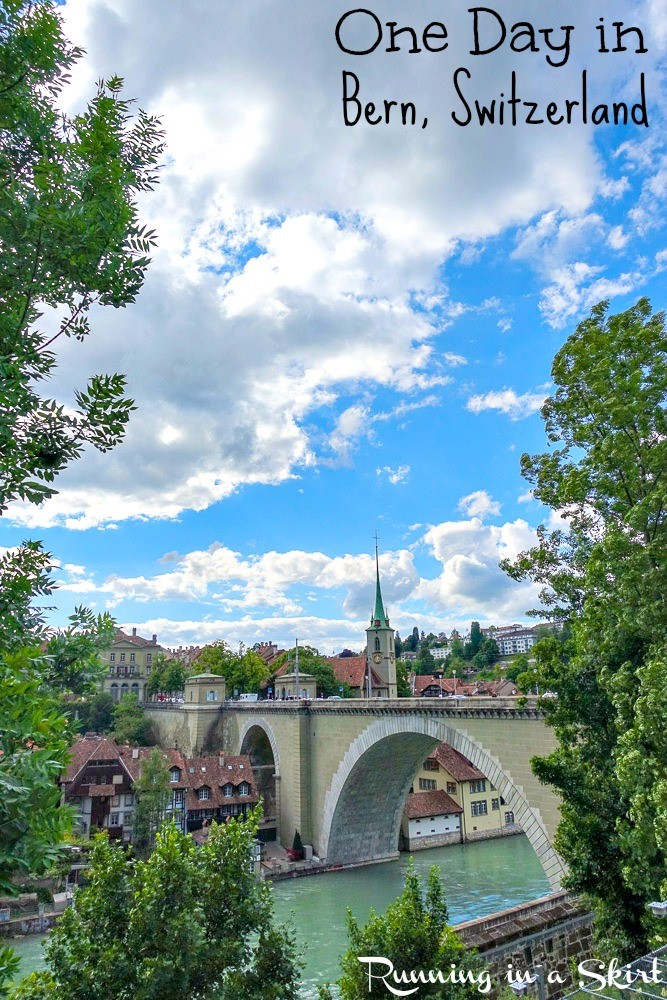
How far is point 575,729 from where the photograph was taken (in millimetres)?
10609

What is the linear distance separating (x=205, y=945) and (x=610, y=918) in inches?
234

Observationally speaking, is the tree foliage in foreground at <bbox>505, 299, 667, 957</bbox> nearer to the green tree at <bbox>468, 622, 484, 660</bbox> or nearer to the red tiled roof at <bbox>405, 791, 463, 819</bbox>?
the red tiled roof at <bbox>405, 791, 463, 819</bbox>

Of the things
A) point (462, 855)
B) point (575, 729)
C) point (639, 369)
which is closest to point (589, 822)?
point (575, 729)

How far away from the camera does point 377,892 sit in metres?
29.1

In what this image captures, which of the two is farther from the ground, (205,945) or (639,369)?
(639,369)

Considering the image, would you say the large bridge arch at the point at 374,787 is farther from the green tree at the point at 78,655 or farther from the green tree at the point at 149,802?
the green tree at the point at 78,655

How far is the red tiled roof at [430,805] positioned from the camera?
124ft

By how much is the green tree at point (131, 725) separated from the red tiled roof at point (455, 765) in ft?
92.0

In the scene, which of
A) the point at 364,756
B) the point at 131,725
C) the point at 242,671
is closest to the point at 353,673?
the point at 242,671

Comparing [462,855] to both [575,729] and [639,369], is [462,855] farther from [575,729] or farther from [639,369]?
[639,369]

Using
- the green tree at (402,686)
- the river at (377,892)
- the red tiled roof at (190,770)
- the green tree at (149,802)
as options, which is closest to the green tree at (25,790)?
the river at (377,892)

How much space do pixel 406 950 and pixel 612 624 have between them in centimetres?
521

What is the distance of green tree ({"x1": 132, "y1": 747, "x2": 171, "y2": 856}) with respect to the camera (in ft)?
105

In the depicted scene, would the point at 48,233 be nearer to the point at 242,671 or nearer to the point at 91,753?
the point at 91,753
